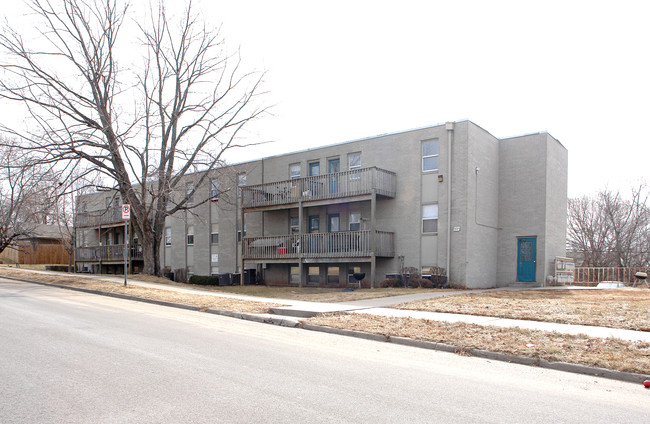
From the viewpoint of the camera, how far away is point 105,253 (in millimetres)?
37344

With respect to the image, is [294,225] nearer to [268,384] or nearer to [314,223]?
[314,223]

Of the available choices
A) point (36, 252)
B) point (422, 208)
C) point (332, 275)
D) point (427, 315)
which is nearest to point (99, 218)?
point (36, 252)

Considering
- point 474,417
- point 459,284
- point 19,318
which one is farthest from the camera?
point 459,284

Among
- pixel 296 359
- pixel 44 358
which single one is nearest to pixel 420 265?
pixel 296 359

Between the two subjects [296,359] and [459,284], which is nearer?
[296,359]

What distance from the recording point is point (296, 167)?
27297 millimetres

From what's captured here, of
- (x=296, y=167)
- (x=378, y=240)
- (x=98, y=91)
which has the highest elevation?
(x=98, y=91)

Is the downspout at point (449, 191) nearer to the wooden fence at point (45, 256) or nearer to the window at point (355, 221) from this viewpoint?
the window at point (355, 221)

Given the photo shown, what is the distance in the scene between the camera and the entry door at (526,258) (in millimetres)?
22453

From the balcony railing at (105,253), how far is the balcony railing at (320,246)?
13.3 metres

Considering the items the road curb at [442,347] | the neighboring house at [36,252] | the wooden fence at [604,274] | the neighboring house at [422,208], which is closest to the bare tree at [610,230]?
the wooden fence at [604,274]

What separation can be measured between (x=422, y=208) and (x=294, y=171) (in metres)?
8.13

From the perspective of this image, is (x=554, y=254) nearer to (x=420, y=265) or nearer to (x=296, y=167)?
(x=420, y=265)

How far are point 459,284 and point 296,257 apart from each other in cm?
783
